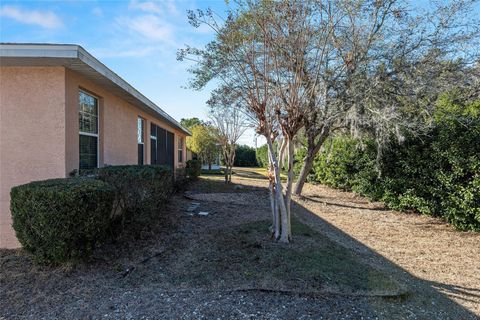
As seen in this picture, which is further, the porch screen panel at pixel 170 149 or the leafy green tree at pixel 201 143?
the leafy green tree at pixel 201 143

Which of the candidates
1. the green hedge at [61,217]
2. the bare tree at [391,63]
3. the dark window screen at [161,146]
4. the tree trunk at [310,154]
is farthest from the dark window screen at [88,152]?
the tree trunk at [310,154]

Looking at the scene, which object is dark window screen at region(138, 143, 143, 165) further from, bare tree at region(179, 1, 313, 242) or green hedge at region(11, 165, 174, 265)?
green hedge at region(11, 165, 174, 265)

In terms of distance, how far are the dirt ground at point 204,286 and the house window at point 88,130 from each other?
1.97 m

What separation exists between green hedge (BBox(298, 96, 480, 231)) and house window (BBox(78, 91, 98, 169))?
25.5ft

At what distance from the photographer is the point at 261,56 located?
5480mm

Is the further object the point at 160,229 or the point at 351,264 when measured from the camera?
the point at 160,229

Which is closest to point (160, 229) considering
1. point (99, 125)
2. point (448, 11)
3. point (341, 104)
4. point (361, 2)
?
point (99, 125)

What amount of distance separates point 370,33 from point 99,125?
704 cm

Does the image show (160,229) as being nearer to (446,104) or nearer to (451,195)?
(451,195)

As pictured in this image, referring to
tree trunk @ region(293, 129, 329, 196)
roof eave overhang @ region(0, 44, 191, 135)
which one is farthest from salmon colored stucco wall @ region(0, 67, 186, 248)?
tree trunk @ region(293, 129, 329, 196)

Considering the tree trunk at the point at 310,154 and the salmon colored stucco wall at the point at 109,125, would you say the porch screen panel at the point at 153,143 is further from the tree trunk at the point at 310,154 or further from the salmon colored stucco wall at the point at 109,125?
the tree trunk at the point at 310,154

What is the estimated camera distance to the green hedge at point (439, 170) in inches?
264

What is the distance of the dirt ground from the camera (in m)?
3.24

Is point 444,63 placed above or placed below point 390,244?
above
